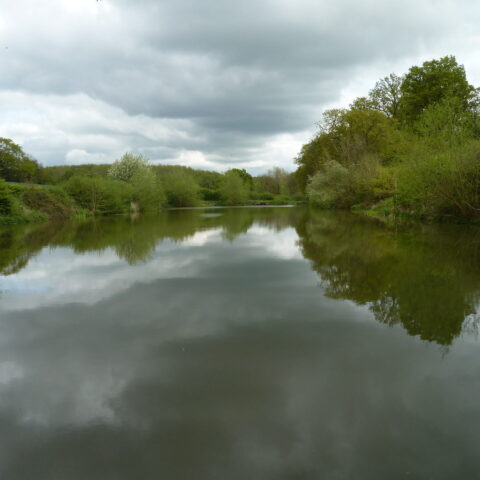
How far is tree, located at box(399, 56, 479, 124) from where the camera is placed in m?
36.8

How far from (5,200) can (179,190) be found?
39552 mm

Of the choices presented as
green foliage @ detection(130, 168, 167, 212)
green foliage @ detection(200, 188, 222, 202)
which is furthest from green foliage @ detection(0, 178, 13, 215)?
green foliage @ detection(200, 188, 222, 202)

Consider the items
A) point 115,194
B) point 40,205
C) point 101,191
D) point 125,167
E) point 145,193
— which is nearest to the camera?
point 40,205

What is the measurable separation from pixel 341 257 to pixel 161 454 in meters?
8.67

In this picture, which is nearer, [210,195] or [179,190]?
[179,190]

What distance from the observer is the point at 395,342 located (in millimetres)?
4551

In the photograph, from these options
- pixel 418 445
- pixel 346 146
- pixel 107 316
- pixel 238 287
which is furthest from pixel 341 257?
pixel 346 146

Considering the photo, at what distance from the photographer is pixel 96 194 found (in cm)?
4000

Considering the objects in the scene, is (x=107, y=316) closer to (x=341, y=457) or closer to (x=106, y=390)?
(x=106, y=390)

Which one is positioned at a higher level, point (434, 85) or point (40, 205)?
point (434, 85)


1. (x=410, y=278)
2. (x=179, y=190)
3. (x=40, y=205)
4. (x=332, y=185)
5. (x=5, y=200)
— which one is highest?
(x=179, y=190)

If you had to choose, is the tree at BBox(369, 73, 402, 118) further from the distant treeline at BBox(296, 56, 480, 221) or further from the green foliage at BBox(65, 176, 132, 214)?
the green foliage at BBox(65, 176, 132, 214)

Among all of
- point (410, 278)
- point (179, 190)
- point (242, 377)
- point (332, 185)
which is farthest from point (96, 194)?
point (242, 377)

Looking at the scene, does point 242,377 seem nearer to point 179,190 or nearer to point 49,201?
point 49,201
